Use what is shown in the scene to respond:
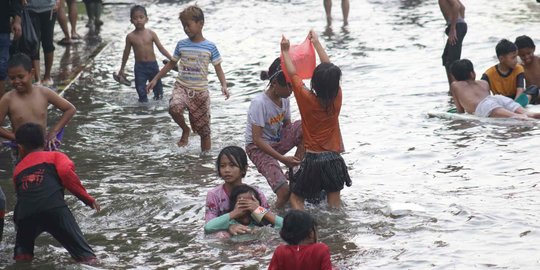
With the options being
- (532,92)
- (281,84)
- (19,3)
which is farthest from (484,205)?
(19,3)

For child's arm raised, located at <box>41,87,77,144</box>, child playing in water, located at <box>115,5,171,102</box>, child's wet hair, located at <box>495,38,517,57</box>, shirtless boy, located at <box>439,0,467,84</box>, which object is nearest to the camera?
child's arm raised, located at <box>41,87,77,144</box>

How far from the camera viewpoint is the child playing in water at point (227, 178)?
8.02 m

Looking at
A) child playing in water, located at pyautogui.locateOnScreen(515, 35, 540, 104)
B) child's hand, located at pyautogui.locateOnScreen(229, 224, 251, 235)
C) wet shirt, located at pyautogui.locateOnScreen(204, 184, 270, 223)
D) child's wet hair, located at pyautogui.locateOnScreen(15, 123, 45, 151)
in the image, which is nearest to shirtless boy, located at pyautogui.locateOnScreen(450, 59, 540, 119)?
child playing in water, located at pyautogui.locateOnScreen(515, 35, 540, 104)

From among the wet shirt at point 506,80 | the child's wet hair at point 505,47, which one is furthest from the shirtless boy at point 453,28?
the child's wet hair at point 505,47

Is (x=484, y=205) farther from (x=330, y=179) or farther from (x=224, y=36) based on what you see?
(x=224, y=36)

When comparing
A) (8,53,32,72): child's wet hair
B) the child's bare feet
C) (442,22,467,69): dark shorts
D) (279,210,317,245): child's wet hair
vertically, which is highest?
(8,53,32,72): child's wet hair

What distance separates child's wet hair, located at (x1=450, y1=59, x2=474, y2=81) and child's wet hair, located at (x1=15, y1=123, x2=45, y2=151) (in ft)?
19.6

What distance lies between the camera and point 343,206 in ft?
28.7

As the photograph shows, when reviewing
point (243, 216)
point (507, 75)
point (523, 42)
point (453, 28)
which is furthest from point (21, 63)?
point (453, 28)

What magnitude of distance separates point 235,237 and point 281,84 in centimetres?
130

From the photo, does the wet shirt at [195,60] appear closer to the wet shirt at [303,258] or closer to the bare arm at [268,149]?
the bare arm at [268,149]

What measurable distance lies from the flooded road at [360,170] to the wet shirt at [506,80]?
71 centimetres

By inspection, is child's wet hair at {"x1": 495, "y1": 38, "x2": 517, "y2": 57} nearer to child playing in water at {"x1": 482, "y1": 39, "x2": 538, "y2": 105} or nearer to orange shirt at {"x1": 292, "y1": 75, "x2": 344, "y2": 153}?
child playing in water at {"x1": 482, "y1": 39, "x2": 538, "y2": 105}

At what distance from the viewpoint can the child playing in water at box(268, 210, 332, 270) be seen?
631 cm
